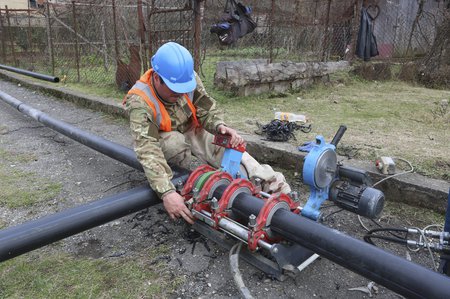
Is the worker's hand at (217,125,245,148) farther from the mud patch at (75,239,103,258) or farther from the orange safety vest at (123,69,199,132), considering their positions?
the mud patch at (75,239,103,258)

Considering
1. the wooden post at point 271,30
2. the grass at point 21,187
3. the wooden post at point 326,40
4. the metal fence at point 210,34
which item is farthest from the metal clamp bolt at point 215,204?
the wooden post at point 326,40

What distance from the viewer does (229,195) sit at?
2170 millimetres

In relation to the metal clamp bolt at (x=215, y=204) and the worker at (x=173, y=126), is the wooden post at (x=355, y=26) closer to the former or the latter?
the worker at (x=173, y=126)

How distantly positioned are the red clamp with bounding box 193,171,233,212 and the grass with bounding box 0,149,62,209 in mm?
1567

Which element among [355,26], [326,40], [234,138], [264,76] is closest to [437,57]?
[355,26]

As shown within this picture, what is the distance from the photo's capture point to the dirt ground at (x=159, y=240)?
2.07 metres

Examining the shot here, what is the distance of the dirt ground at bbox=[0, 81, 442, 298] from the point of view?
2072 mm

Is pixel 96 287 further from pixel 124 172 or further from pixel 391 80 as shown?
pixel 391 80

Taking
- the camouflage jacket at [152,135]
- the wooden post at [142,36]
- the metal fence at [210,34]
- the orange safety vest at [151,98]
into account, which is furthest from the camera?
the metal fence at [210,34]

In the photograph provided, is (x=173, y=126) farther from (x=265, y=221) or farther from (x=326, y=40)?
(x=326, y=40)

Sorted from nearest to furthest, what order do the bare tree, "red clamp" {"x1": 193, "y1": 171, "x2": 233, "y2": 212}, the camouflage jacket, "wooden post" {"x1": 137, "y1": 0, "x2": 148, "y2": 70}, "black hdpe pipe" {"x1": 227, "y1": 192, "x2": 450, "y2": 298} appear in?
"black hdpe pipe" {"x1": 227, "y1": 192, "x2": 450, "y2": 298}, "red clamp" {"x1": 193, "y1": 171, "x2": 233, "y2": 212}, the camouflage jacket, "wooden post" {"x1": 137, "y1": 0, "x2": 148, "y2": 70}, the bare tree

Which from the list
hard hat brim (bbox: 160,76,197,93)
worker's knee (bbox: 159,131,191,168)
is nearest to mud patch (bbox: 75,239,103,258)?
worker's knee (bbox: 159,131,191,168)

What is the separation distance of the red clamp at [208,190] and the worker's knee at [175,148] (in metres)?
0.59

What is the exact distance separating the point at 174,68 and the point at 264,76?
4.27 metres
